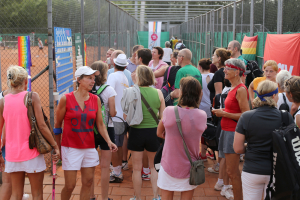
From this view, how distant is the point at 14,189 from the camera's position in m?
3.33

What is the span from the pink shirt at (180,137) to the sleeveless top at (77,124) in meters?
0.92

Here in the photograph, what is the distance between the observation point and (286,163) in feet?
8.95

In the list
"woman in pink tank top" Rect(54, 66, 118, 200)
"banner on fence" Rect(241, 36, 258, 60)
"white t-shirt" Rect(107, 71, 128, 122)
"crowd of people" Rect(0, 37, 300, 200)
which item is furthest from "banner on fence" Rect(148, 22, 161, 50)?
"woman in pink tank top" Rect(54, 66, 118, 200)

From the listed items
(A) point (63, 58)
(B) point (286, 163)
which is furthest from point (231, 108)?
(A) point (63, 58)

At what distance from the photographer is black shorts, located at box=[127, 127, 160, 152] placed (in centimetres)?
406

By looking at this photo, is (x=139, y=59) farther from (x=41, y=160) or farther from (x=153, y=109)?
(x=41, y=160)

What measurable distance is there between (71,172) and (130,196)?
1.42 m

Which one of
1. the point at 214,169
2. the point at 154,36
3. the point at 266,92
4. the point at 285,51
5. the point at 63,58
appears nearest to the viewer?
the point at 266,92

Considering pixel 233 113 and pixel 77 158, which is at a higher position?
pixel 233 113

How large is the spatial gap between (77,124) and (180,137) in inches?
45.9

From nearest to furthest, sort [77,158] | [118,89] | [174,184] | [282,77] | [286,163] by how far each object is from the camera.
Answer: [286,163] → [174,184] → [77,158] → [282,77] → [118,89]

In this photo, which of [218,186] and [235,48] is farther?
Result: [235,48]

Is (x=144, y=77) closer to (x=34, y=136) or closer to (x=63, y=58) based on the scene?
(x=34, y=136)

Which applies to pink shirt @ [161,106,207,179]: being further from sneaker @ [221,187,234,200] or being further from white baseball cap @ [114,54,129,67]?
white baseball cap @ [114,54,129,67]
